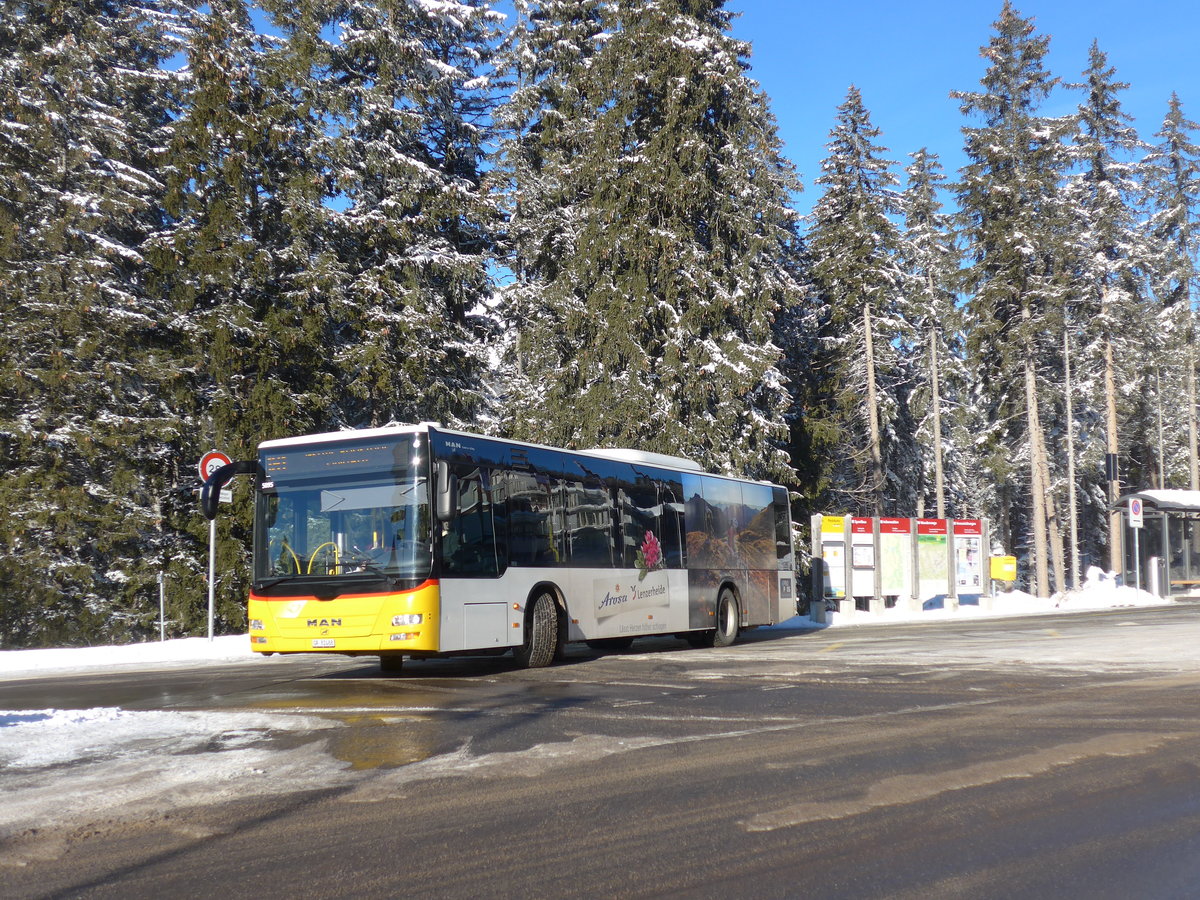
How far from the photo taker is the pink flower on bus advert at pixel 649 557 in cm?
1772

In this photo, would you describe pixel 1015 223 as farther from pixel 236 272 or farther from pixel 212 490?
pixel 212 490

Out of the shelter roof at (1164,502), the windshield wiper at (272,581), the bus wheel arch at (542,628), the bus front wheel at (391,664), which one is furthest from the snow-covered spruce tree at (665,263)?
the windshield wiper at (272,581)

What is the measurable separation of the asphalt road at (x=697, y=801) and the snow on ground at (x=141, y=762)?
14 cm

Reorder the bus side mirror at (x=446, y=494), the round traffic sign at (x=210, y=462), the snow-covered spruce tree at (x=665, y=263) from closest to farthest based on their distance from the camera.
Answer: the bus side mirror at (x=446, y=494)
the round traffic sign at (x=210, y=462)
the snow-covered spruce tree at (x=665, y=263)

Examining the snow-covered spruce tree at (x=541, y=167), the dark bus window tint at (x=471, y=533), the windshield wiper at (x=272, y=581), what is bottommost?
the windshield wiper at (x=272, y=581)

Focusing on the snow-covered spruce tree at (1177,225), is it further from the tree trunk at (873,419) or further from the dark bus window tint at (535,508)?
the dark bus window tint at (535,508)

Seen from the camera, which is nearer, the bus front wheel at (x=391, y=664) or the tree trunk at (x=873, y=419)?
the bus front wheel at (x=391, y=664)

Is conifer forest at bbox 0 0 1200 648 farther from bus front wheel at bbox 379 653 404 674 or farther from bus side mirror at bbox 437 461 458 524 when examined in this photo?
bus side mirror at bbox 437 461 458 524

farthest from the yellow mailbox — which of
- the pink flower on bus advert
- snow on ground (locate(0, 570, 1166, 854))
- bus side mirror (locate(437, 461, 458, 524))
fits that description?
snow on ground (locate(0, 570, 1166, 854))

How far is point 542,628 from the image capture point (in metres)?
15.2

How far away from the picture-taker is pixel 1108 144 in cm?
5112

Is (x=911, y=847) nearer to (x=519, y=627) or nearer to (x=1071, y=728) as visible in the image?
(x=1071, y=728)

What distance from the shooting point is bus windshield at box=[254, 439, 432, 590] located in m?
13.2

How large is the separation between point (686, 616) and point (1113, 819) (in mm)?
13251
